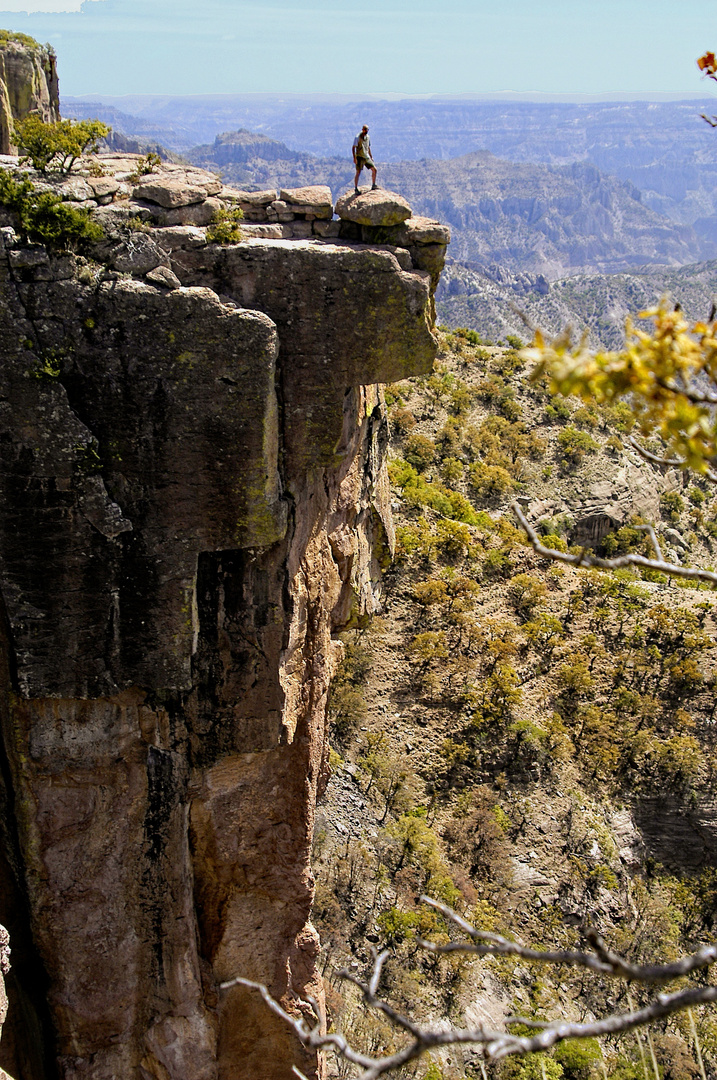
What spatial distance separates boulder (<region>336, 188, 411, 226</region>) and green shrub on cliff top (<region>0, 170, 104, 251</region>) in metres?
4.80

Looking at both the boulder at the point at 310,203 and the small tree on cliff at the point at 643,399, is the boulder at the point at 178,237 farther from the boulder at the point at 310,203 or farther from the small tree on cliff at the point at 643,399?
the small tree on cliff at the point at 643,399

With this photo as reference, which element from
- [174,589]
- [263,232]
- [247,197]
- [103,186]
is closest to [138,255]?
[103,186]

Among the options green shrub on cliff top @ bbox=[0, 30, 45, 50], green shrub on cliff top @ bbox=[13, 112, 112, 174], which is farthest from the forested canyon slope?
green shrub on cliff top @ bbox=[0, 30, 45, 50]

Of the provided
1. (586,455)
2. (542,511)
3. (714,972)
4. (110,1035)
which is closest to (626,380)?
(110,1035)

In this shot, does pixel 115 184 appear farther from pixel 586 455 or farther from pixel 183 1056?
pixel 586 455

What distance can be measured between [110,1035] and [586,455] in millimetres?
39869

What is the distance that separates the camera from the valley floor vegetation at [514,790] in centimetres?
2408

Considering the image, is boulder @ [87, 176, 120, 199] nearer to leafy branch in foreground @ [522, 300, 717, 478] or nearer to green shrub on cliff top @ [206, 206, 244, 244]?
green shrub on cliff top @ [206, 206, 244, 244]

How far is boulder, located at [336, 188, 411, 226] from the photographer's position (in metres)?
15.2

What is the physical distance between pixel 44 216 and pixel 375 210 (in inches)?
230

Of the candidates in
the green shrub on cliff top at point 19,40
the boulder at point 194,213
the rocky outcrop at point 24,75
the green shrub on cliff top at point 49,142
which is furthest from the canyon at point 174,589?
Result: the green shrub on cliff top at point 19,40

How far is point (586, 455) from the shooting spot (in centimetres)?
4894

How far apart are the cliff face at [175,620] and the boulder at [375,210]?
76 cm

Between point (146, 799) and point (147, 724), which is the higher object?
→ point (147, 724)
